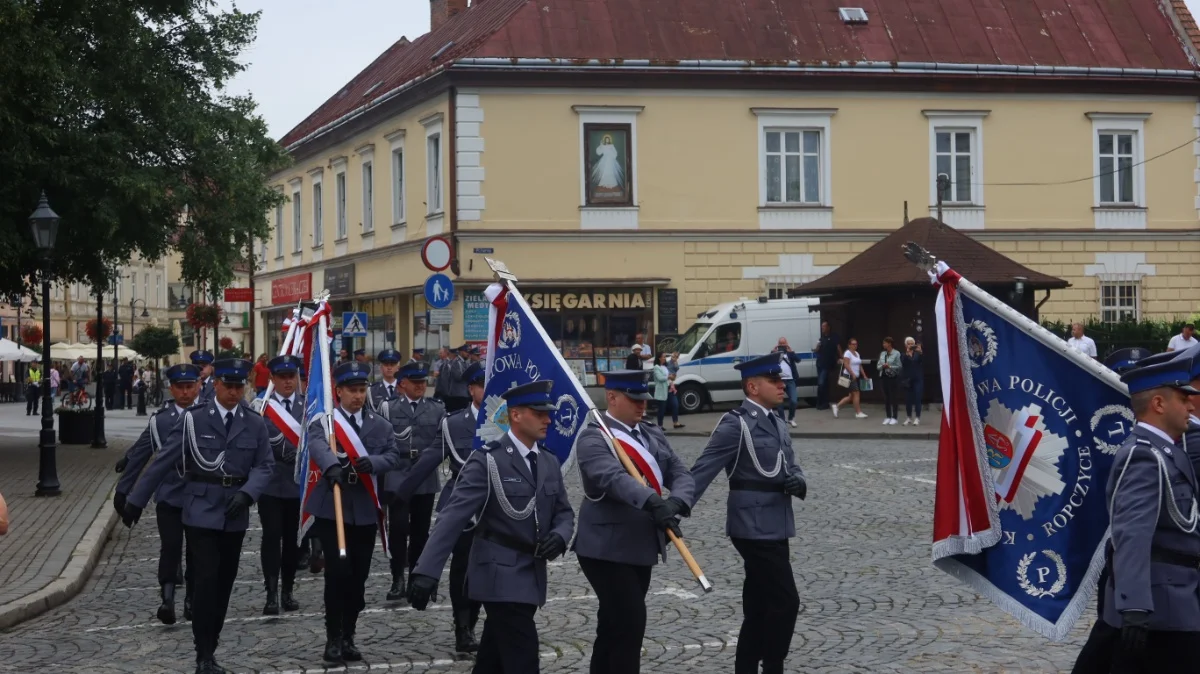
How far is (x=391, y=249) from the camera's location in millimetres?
40625

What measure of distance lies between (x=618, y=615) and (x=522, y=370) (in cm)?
222

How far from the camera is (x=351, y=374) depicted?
34.0ft

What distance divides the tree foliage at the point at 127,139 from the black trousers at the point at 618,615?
16.8 m

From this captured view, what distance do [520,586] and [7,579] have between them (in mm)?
7302

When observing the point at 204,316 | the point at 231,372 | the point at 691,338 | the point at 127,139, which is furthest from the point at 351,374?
the point at 204,316

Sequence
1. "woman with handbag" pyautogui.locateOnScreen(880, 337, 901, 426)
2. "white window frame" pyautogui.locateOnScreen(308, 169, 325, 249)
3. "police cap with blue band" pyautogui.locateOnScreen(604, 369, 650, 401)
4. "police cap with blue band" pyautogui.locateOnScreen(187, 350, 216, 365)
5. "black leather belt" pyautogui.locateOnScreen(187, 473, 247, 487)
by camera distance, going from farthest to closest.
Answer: "white window frame" pyautogui.locateOnScreen(308, 169, 325, 249)
"woman with handbag" pyautogui.locateOnScreen(880, 337, 901, 426)
"police cap with blue band" pyautogui.locateOnScreen(187, 350, 216, 365)
"black leather belt" pyautogui.locateOnScreen(187, 473, 247, 487)
"police cap with blue band" pyautogui.locateOnScreen(604, 369, 650, 401)

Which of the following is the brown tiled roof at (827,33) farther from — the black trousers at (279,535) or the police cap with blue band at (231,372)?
the police cap with blue band at (231,372)

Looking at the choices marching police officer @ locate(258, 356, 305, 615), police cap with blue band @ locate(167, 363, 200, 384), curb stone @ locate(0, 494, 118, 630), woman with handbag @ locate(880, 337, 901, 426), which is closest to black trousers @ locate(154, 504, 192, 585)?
marching police officer @ locate(258, 356, 305, 615)

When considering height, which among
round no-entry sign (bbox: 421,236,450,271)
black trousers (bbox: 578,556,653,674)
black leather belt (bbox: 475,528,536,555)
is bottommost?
black trousers (bbox: 578,556,653,674)

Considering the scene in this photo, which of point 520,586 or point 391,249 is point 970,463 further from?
point 391,249

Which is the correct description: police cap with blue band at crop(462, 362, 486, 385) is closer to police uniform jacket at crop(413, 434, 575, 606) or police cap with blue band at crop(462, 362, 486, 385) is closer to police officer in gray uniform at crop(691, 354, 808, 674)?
police officer in gray uniform at crop(691, 354, 808, 674)

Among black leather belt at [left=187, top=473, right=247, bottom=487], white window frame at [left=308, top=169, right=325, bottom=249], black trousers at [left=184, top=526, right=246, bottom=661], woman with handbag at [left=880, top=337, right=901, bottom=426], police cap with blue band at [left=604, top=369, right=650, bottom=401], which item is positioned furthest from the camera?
white window frame at [left=308, top=169, right=325, bottom=249]

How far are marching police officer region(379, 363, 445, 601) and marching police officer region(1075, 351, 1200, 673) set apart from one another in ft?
20.3

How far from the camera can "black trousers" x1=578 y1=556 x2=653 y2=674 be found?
7.44 m
